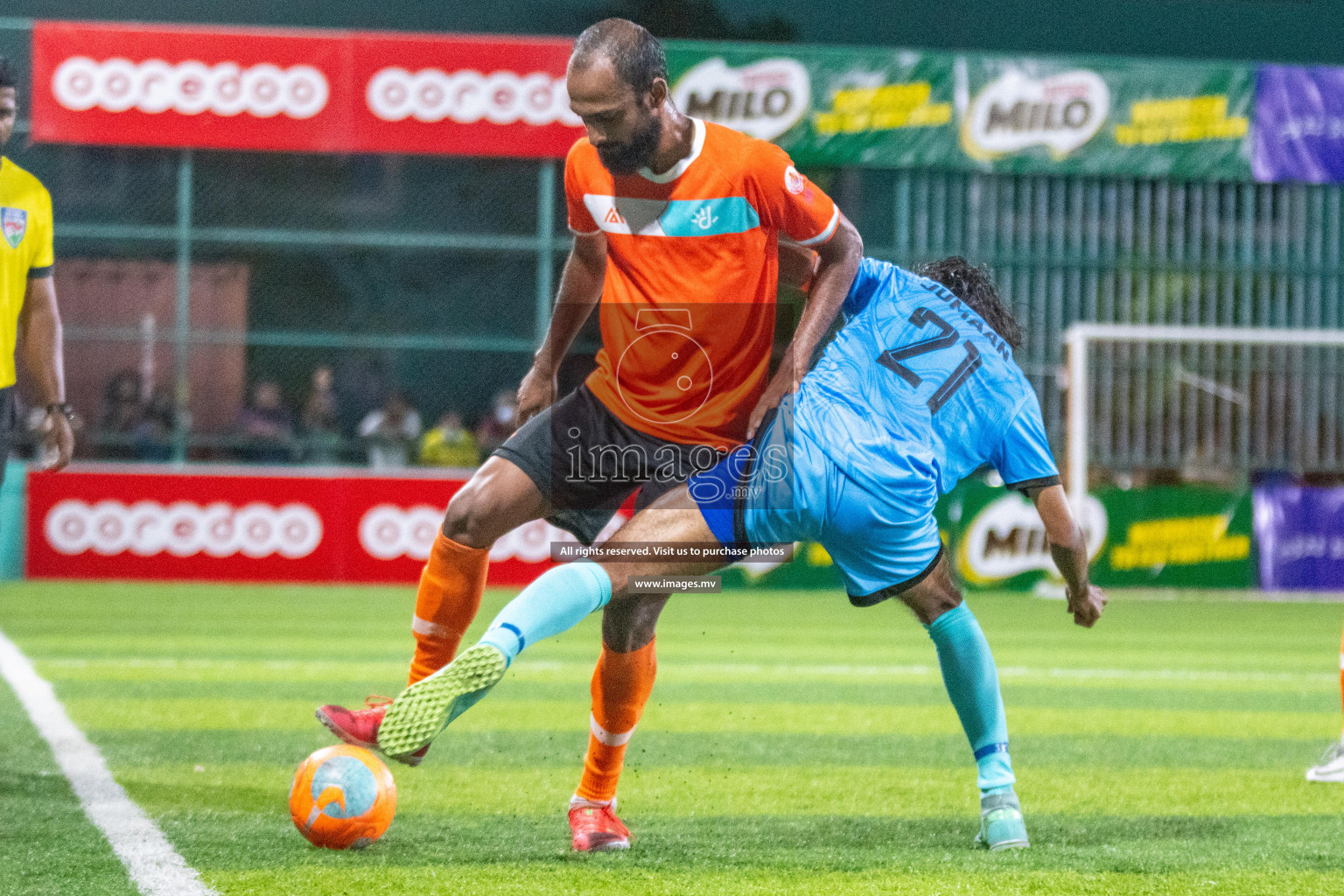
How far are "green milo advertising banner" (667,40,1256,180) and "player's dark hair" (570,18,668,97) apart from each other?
11.7m

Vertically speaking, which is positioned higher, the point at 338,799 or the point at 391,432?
the point at 338,799

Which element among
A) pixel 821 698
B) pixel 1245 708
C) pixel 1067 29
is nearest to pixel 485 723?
pixel 821 698

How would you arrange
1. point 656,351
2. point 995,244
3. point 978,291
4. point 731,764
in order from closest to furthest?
1. point 656,351
2. point 978,291
3. point 731,764
4. point 995,244

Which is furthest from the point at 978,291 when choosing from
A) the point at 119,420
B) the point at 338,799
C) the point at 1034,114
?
the point at 119,420

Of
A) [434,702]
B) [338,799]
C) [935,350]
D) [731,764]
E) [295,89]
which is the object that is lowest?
[731,764]

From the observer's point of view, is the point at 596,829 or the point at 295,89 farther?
the point at 295,89

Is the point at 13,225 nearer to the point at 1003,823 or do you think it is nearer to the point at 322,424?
the point at 1003,823

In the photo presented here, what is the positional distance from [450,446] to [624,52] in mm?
12093

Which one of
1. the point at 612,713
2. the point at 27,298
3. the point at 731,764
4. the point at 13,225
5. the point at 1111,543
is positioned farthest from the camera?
the point at 1111,543

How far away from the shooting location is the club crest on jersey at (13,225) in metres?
4.73

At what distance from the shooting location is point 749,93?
15.3m

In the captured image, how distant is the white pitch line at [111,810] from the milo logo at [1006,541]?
31.3 ft

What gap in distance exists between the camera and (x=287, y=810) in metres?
4.45

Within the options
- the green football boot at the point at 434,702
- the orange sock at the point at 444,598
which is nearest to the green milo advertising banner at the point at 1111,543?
the orange sock at the point at 444,598
